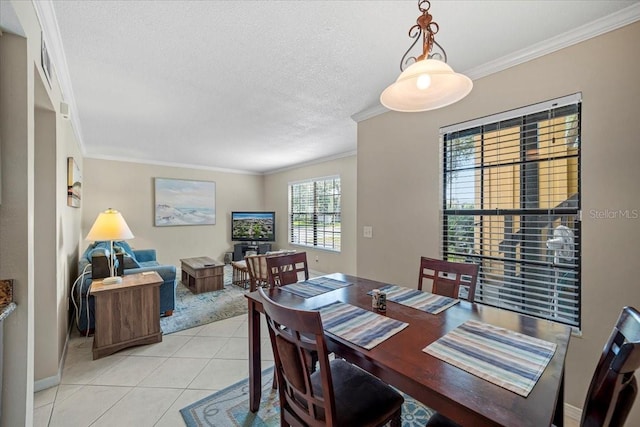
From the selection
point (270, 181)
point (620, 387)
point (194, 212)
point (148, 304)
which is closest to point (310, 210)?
point (270, 181)

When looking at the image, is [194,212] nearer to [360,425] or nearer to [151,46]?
[151,46]

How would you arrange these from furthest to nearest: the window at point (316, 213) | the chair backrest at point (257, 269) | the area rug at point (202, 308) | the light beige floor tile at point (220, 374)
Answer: the window at point (316, 213) → the chair backrest at point (257, 269) → the area rug at point (202, 308) → the light beige floor tile at point (220, 374)

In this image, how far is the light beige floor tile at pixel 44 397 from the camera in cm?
185

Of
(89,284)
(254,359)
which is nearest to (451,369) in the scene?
(254,359)

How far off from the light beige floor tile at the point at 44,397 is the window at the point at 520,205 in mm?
3180

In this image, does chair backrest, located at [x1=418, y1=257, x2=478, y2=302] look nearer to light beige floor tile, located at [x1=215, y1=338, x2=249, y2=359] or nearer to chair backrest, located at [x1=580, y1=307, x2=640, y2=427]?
chair backrest, located at [x1=580, y1=307, x2=640, y2=427]

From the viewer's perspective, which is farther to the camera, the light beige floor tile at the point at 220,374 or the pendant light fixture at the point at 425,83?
the light beige floor tile at the point at 220,374

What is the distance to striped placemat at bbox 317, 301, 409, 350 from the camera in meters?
1.17

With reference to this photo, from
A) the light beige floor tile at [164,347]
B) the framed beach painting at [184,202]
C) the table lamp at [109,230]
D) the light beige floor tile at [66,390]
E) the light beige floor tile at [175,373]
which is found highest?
the framed beach painting at [184,202]

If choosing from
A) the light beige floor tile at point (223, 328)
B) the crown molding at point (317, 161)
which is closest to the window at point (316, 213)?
the crown molding at point (317, 161)

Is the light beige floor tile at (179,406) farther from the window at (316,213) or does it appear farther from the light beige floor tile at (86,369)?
the window at (316,213)

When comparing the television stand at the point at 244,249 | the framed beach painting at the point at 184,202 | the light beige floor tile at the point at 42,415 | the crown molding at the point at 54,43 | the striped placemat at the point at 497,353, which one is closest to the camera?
the striped placemat at the point at 497,353

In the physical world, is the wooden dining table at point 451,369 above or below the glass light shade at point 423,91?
below

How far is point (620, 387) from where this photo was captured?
71 cm
